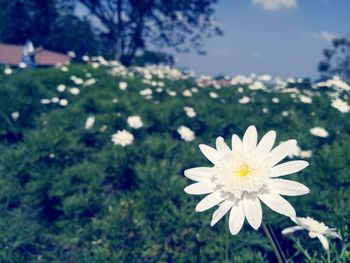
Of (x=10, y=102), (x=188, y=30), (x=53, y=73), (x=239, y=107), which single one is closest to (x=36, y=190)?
(x=10, y=102)

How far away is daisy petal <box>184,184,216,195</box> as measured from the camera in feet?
4.11

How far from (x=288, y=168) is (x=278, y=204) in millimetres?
134

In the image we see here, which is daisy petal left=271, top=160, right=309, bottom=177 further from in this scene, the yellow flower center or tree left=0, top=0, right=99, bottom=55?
tree left=0, top=0, right=99, bottom=55

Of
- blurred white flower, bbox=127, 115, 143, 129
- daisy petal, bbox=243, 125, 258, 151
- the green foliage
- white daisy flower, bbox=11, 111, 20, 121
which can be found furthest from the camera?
white daisy flower, bbox=11, 111, 20, 121

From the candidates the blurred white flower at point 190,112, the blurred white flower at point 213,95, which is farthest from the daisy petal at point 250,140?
the blurred white flower at point 213,95

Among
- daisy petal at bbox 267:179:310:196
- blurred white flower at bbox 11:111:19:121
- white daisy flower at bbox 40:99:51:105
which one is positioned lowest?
white daisy flower at bbox 40:99:51:105

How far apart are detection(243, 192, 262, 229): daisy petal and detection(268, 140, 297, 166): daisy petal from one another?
0.45 feet

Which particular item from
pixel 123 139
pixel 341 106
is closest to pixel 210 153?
pixel 123 139

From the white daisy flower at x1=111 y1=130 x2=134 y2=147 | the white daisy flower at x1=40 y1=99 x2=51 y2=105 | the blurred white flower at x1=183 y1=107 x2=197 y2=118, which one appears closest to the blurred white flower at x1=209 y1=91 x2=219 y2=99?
the blurred white flower at x1=183 y1=107 x2=197 y2=118

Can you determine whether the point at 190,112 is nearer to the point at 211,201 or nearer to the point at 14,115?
the point at 14,115

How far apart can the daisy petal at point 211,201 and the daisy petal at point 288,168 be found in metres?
0.19

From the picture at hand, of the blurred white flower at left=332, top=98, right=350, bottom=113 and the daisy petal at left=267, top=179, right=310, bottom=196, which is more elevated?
the daisy petal at left=267, top=179, right=310, bottom=196

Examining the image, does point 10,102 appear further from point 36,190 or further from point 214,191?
point 214,191

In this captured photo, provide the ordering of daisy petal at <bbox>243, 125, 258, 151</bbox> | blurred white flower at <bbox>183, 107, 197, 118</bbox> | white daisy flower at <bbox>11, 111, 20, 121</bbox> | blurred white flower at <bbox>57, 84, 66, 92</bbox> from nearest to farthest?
daisy petal at <bbox>243, 125, 258, 151</bbox> → blurred white flower at <bbox>183, 107, 197, 118</bbox> → white daisy flower at <bbox>11, 111, 20, 121</bbox> → blurred white flower at <bbox>57, 84, 66, 92</bbox>
